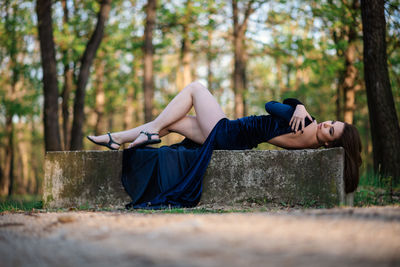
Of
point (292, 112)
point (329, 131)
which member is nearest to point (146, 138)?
point (292, 112)

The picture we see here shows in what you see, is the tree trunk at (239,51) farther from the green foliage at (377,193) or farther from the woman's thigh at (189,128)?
the woman's thigh at (189,128)

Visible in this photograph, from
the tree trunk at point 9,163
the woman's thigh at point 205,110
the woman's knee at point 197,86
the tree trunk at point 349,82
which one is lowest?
the tree trunk at point 9,163

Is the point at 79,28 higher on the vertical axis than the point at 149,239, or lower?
higher

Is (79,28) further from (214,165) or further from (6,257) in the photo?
(6,257)

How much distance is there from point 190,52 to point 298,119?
1131 cm

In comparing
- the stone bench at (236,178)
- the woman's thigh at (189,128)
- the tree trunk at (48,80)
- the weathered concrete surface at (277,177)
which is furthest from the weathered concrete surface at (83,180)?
the tree trunk at (48,80)

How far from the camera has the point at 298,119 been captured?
3984 millimetres

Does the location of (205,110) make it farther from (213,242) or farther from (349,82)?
(349,82)

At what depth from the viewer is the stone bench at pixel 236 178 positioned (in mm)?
3697

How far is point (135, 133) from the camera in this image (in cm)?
450

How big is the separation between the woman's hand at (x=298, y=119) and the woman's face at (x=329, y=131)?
0.58 feet

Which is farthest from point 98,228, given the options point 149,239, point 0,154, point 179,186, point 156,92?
point 0,154

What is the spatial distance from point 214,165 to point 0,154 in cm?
2626

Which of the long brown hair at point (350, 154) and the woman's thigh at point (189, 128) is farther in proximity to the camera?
the woman's thigh at point (189, 128)
